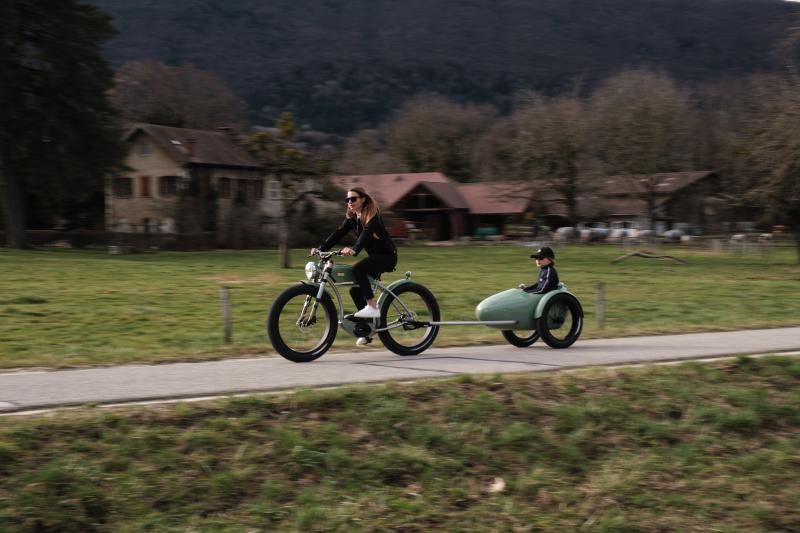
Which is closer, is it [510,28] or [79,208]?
[79,208]

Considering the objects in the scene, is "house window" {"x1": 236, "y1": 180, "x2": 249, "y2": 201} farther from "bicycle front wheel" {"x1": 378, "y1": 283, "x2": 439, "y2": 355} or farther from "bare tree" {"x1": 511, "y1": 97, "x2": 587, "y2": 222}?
"bicycle front wheel" {"x1": 378, "y1": 283, "x2": 439, "y2": 355}

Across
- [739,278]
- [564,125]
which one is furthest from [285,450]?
[564,125]

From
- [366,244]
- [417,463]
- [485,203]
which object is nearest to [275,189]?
[366,244]

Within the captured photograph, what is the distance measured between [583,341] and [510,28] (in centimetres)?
19525

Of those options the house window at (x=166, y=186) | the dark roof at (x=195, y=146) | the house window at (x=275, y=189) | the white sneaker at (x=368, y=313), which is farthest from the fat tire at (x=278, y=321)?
the house window at (x=166, y=186)

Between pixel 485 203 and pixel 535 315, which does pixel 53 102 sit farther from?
pixel 485 203

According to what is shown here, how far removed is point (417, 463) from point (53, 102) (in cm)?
4298

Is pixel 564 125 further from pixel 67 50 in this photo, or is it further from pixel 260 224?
pixel 67 50

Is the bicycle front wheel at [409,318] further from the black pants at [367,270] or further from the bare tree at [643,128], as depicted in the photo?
the bare tree at [643,128]

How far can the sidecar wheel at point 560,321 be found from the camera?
1137cm

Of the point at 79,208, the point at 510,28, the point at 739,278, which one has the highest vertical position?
the point at 510,28

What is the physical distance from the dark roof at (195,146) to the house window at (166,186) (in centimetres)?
160

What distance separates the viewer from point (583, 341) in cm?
1270

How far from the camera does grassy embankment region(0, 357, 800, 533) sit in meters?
6.09
